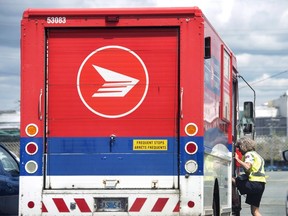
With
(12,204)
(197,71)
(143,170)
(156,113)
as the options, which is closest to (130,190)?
(143,170)

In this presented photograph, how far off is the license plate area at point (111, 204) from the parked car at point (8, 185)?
2037 mm

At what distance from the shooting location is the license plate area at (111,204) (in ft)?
35.3

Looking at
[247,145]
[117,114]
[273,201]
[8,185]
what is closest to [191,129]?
[117,114]

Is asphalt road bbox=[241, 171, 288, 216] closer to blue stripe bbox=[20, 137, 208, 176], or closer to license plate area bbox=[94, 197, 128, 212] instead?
blue stripe bbox=[20, 137, 208, 176]

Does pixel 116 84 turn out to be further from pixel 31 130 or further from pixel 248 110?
pixel 248 110

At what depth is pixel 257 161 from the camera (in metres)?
13.9

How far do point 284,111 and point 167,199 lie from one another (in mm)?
188144

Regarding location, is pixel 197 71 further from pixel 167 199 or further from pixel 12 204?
pixel 12 204

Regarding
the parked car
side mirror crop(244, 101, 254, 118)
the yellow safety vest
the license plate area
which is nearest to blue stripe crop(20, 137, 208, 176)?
the license plate area

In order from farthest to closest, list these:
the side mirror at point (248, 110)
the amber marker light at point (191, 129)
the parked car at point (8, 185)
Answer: the side mirror at point (248, 110) < the parked car at point (8, 185) < the amber marker light at point (191, 129)

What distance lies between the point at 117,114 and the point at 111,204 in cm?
115

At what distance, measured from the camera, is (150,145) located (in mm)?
10867

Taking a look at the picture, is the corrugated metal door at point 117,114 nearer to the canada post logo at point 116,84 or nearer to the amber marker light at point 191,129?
the canada post logo at point 116,84

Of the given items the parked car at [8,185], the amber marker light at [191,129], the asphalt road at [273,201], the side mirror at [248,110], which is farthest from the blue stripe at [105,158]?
the asphalt road at [273,201]
